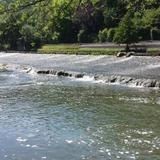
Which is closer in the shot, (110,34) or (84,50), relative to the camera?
(84,50)

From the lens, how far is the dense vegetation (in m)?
10.8

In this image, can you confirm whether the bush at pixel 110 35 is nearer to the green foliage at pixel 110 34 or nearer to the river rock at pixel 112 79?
the green foliage at pixel 110 34

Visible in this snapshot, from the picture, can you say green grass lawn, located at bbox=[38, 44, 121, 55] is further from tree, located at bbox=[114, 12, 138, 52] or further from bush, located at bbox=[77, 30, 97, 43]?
bush, located at bbox=[77, 30, 97, 43]

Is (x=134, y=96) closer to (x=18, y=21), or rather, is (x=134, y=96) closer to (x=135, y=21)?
(x=18, y=21)

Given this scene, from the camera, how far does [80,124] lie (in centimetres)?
1605

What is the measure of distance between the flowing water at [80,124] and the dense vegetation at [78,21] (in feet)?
9.89

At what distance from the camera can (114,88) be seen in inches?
1035

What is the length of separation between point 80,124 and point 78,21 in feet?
173

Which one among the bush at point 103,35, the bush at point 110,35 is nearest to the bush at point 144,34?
the bush at point 110,35

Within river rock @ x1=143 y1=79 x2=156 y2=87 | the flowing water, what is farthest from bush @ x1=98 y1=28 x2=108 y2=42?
the flowing water

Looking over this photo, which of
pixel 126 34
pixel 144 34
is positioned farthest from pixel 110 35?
pixel 126 34

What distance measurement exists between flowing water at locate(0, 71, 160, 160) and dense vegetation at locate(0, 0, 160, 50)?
119 inches

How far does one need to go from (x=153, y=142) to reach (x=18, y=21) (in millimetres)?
4989

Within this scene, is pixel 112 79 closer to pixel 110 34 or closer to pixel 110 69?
pixel 110 69
